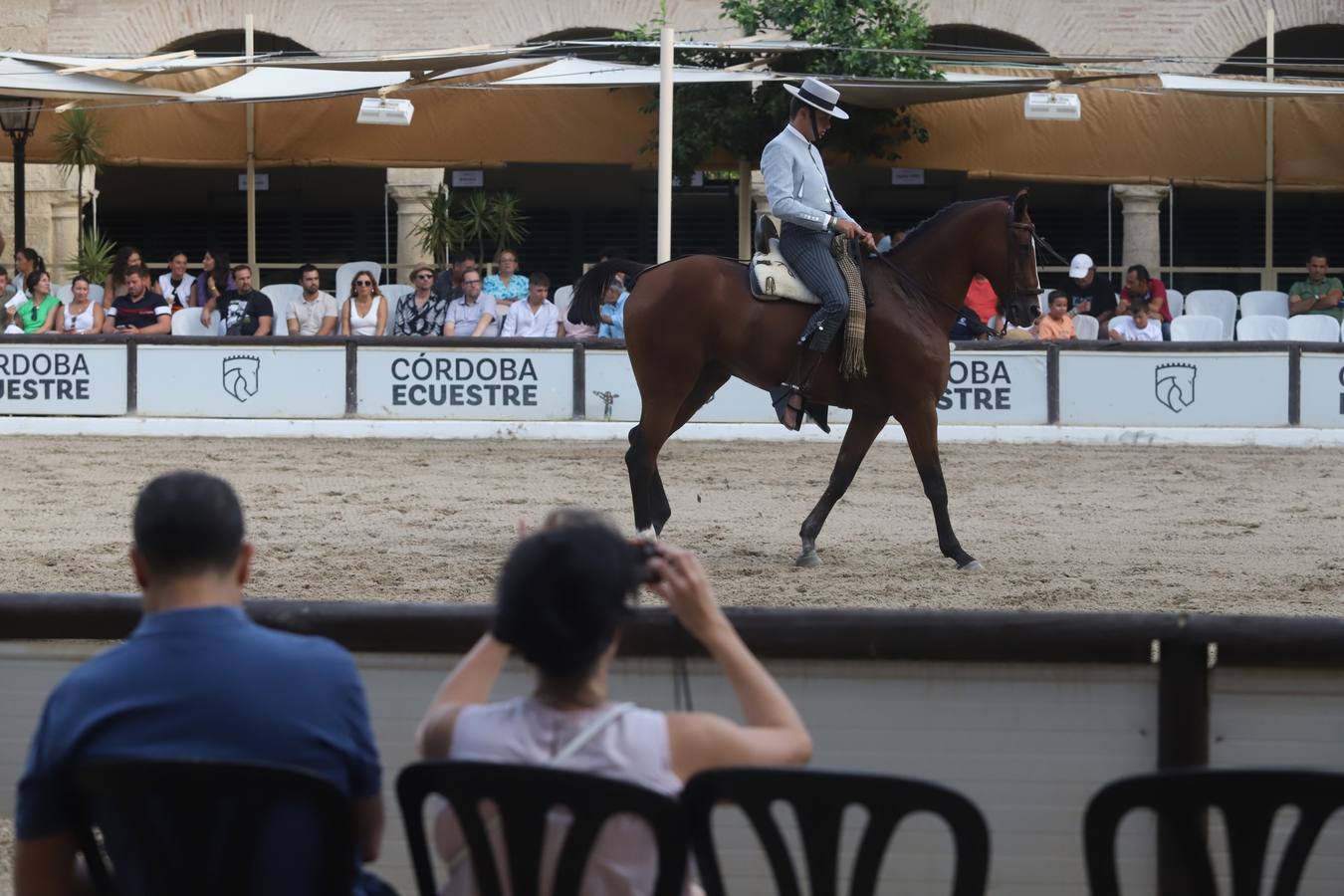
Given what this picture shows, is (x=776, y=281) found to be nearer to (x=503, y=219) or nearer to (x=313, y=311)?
(x=313, y=311)

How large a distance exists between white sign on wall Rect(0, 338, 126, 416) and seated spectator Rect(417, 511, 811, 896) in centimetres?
1487

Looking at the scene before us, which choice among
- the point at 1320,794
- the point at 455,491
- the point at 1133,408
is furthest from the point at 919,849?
the point at 1133,408

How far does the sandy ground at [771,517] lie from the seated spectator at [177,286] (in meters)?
3.41

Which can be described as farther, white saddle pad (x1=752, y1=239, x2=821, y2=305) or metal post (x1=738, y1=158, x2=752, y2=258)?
metal post (x1=738, y1=158, x2=752, y2=258)

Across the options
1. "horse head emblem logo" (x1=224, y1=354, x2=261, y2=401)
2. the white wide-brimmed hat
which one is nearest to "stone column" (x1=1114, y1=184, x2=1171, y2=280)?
"horse head emblem logo" (x1=224, y1=354, x2=261, y2=401)

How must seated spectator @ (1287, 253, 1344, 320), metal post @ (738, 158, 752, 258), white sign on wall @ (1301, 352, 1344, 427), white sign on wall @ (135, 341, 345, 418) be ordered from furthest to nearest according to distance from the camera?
1. metal post @ (738, 158, 752, 258)
2. seated spectator @ (1287, 253, 1344, 320)
3. white sign on wall @ (135, 341, 345, 418)
4. white sign on wall @ (1301, 352, 1344, 427)

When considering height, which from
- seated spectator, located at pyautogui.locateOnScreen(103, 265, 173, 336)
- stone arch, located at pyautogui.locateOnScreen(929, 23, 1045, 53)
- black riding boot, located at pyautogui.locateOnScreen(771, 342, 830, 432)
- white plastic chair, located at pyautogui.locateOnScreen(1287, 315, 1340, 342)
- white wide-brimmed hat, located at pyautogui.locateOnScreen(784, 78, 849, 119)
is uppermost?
stone arch, located at pyautogui.locateOnScreen(929, 23, 1045, 53)

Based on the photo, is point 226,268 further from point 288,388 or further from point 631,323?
point 631,323

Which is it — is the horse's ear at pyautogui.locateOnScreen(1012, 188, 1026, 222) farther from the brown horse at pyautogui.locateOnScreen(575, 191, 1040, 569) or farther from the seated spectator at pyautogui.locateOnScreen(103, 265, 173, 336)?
the seated spectator at pyautogui.locateOnScreen(103, 265, 173, 336)

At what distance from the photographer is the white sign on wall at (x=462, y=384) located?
16.9 metres

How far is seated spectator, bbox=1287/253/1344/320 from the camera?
18.9 m

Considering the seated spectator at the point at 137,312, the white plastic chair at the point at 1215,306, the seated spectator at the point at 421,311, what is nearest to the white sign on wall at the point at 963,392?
the seated spectator at the point at 421,311

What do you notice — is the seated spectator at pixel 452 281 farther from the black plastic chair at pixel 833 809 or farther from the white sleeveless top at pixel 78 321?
the black plastic chair at pixel 833 809

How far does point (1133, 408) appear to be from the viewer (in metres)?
16.5
